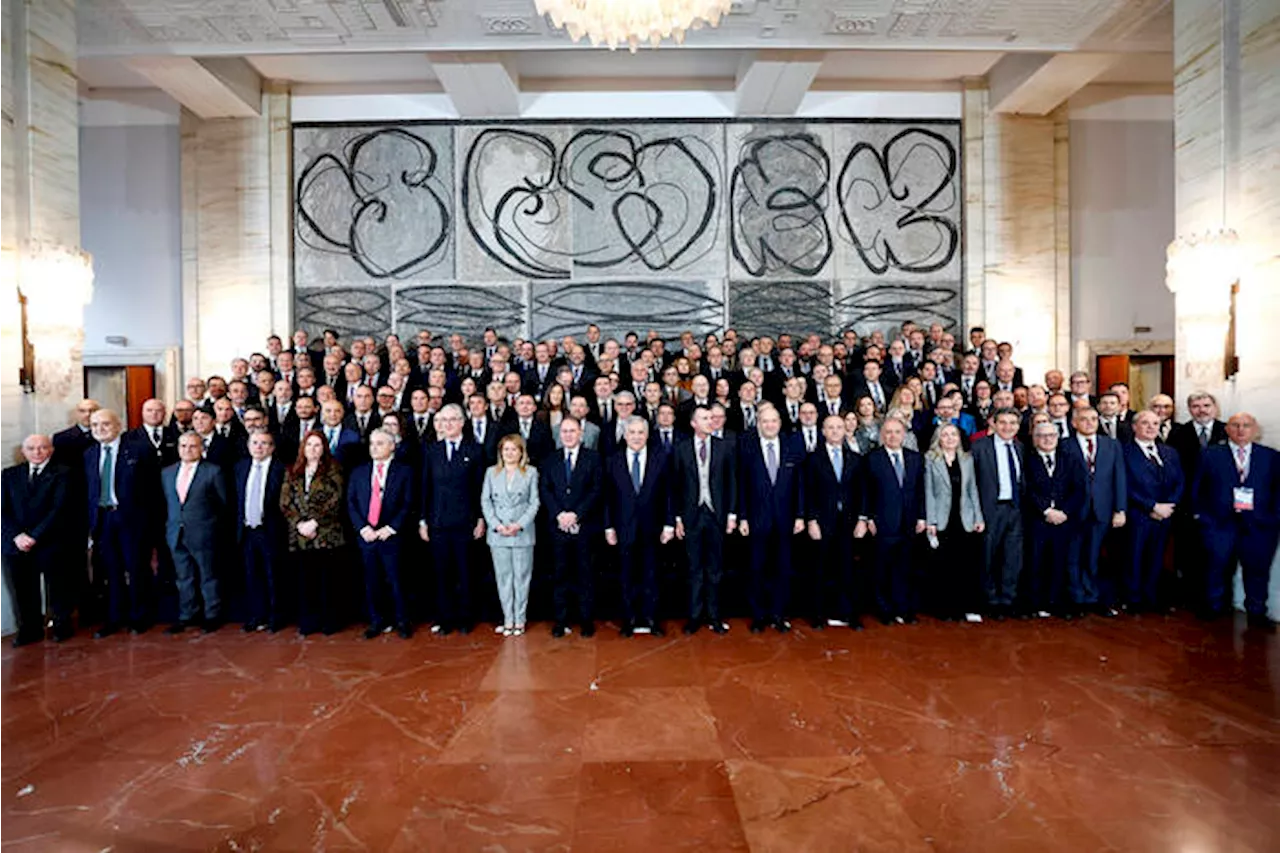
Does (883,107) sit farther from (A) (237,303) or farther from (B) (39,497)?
(B) (39,497)

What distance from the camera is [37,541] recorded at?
14.9 ft

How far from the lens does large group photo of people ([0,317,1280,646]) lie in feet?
15.0

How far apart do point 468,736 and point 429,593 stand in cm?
214

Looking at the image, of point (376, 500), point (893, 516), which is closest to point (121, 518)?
point (376, 500)

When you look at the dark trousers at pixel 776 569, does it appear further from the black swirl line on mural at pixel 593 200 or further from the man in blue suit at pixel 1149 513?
the black swirl line on mural at pixel 593 200

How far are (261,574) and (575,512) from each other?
2.32 meters

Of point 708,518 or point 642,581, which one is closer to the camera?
point 708,518

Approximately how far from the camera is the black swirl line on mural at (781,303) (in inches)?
386

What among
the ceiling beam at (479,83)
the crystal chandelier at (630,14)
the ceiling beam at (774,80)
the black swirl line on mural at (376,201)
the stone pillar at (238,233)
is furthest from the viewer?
the black swirl line on mural at (376,201)

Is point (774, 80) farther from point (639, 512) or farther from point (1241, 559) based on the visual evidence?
point (1241, 559)

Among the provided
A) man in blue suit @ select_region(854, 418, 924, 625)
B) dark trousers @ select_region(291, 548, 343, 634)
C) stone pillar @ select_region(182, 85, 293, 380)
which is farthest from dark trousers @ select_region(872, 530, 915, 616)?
stone pillar @ select_region(182, 85, 293, 380)

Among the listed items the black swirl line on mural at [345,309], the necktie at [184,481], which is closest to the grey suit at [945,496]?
the necktie at [184,481]

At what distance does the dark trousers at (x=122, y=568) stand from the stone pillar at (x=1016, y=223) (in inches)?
396

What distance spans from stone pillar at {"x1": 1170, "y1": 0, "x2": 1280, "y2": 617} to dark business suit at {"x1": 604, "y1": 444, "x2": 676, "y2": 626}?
438 cm
